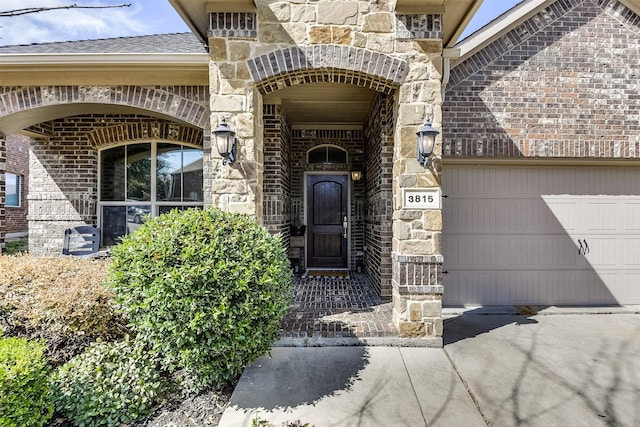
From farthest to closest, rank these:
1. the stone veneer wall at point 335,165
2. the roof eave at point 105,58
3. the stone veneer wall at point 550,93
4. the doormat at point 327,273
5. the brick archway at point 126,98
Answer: the stone veneer wall at point 335,165 < the doormat at point 327,273 < the stone veneer wall at point 550,93 < the brick archway at point 126,98 < the roof eave at point 105,58

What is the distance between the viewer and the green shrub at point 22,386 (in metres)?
1.87

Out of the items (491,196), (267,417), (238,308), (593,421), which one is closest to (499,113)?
(491,196)

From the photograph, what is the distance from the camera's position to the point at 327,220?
6477 millimetres

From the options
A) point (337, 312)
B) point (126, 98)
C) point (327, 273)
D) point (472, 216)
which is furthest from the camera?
point (327, 273)

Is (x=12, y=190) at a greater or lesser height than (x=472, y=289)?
greater

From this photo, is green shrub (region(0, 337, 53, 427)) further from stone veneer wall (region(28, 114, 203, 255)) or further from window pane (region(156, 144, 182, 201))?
stone veneer wall (region(28, 114, 203, 255))

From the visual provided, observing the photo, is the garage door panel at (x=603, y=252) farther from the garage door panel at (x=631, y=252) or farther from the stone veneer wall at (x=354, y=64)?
the stone veneer wall at (x=354, y=64)

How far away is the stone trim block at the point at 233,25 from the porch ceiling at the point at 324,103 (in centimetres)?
125

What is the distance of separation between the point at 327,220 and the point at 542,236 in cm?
361

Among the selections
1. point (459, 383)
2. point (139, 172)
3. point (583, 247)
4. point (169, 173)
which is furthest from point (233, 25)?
point (583, 247)

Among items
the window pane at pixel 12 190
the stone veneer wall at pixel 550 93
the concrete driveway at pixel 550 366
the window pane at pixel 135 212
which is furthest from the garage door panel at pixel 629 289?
the window pane at pixel 12 190

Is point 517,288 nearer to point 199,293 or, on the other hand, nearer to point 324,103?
point 324,103

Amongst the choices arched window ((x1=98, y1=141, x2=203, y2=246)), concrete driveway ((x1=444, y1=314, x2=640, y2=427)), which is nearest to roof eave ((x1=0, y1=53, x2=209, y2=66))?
arched window ((x1=98, y1=141, x2=203, y2=246))

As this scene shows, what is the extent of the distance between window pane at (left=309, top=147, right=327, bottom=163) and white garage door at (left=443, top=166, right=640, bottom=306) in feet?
9.07
